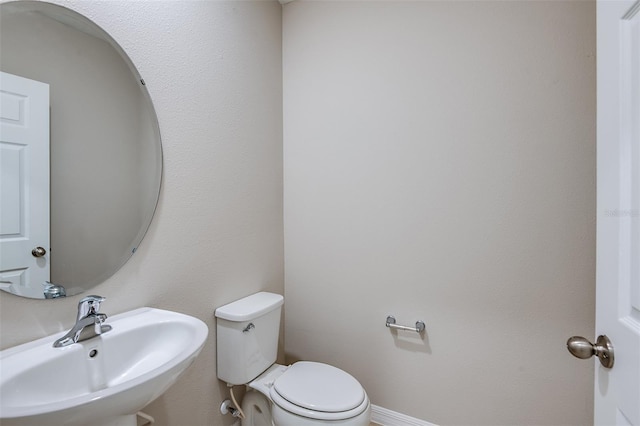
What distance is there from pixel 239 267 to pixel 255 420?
774mm

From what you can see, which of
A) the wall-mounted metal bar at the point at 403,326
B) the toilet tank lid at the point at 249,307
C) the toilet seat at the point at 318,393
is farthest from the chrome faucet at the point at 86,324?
the wall-mounted metal bar at the point at 403,326

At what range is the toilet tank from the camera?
140cm

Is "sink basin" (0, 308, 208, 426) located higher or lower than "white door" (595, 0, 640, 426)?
lower

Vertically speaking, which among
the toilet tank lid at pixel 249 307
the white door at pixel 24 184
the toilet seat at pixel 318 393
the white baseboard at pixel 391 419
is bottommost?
the white baseboard at pixel 391 419

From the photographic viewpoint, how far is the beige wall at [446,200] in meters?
1.31

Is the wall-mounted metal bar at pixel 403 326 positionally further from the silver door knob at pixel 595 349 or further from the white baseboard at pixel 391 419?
the silver door knob at pixel 595 349

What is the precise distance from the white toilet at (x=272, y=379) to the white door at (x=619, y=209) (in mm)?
825

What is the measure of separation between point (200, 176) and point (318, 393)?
1076 millimetres

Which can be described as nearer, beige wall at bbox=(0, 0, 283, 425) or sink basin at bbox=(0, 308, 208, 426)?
sink basin at bbox=(0, 308, 208, 426)

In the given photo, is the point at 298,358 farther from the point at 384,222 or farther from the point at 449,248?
the point at 449,248

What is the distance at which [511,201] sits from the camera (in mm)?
1387

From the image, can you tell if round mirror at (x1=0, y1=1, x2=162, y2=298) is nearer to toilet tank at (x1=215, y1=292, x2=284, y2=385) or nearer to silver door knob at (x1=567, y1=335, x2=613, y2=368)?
toilet tank at (x1=215, y1=292, x2=284, y2=385)

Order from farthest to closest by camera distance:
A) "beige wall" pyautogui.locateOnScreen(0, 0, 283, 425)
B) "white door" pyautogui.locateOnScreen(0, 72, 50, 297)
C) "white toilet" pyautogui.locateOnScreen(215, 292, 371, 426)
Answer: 1. "white toilet" pyautogui.locateOnScreen(215, 292, 371, 426)
2. "beige wall" pyautogui.locateOnScreen(0, 0, 283, 425)
3. "white door" pyautogui.locateOnScreen(0, 72, 50, 297)

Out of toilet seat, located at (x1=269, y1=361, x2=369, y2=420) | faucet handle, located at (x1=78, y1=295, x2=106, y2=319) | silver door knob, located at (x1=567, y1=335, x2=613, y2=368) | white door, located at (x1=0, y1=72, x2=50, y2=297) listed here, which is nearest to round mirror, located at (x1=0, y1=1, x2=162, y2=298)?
white door, located at (x1=0, y1=72, x2=50, y2=297)
